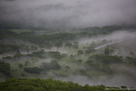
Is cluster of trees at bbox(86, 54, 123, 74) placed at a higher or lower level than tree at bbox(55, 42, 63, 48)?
lower

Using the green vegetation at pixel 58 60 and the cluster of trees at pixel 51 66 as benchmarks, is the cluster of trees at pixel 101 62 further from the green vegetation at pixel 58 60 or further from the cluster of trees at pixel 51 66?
the cluster of trees at pixel 51 66

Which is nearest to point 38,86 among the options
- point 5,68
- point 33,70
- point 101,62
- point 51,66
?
point 33,70

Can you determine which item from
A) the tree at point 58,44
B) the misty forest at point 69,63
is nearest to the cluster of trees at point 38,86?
the misty forest at point 69,63

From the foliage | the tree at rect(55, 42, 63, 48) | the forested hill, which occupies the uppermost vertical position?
the tree at rect(55, 42, 63, 48)

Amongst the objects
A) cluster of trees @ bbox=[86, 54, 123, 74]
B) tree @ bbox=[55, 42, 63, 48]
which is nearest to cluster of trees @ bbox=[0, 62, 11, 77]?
cluster of trees @ bbox=[86, 54, 123, 74]

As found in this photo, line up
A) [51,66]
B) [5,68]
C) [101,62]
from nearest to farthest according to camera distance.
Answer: [5,68], [51,66], [101,62]

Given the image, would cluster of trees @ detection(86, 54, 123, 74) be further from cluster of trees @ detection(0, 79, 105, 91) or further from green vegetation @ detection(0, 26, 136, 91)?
cluster of trees @ detection(0, 79, 105, 91)

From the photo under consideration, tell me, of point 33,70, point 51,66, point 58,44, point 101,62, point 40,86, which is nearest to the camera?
point 40,86

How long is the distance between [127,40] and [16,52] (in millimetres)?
37214

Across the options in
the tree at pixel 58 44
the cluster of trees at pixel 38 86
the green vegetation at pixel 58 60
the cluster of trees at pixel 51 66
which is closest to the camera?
the cluster of trees at pixel 38 86

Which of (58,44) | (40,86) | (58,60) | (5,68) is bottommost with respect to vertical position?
(40,86)

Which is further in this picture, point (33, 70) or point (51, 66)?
point (51, 66)

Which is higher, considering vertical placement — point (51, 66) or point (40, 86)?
point (51, 66)

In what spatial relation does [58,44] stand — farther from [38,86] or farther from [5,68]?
[38,86]
